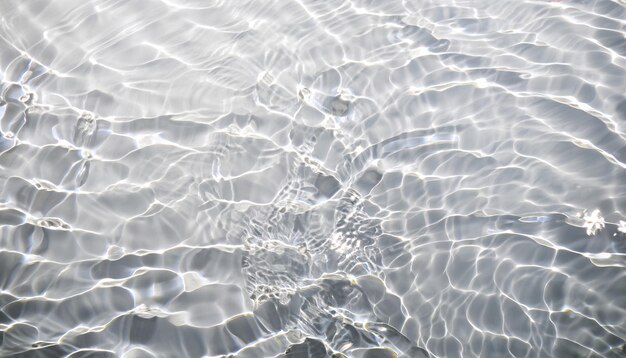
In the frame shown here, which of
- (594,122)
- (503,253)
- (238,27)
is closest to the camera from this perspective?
(503,253)

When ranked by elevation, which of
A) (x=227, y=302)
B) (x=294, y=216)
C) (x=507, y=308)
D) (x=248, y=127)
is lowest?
(x=507, y=308)

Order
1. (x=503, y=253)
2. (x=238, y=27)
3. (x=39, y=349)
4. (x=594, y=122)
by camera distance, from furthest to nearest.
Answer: (x=238, y=27)
(x=594, y=122)
(x=503, y=253)
(x=39, y=349)

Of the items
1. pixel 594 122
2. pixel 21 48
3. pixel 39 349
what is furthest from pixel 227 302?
pixel 594 122

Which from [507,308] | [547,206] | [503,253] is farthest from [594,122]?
[507,308]

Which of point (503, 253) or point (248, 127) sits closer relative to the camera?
point (503, 253)

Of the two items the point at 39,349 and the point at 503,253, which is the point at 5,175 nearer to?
the point at 39,349

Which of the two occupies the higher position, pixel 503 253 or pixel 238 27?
pixel 238 27

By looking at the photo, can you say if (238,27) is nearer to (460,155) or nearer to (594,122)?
(460,155)
